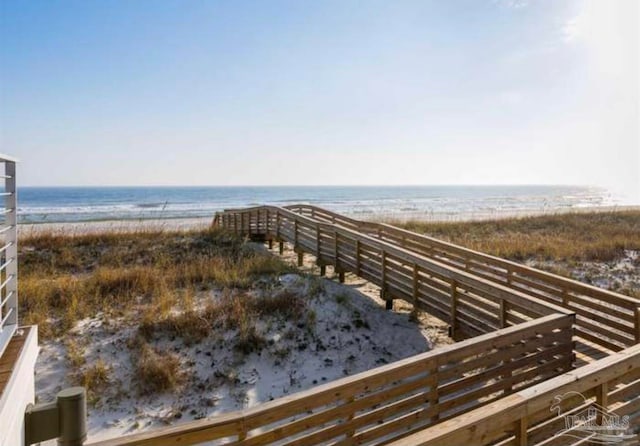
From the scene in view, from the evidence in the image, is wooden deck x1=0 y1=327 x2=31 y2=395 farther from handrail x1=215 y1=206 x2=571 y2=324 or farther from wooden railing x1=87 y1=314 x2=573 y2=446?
handrail x1=215 y1=206 x2=571 y2=324

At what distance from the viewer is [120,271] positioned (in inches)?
347

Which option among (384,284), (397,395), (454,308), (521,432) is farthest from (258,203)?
(521,432)

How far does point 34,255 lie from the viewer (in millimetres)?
11945

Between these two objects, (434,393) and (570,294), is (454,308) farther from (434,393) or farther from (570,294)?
(434,393)

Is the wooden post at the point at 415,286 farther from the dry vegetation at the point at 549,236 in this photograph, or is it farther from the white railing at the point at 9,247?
the dry vegetation at the point at 549,236

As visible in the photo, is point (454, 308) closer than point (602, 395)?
No

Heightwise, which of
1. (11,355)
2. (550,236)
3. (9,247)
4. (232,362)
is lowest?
(232,362)

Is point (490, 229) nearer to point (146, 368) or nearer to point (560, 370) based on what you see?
point (560, 370)

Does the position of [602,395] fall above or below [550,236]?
below

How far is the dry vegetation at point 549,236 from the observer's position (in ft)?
39.6

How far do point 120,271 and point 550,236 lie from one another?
52.7ft

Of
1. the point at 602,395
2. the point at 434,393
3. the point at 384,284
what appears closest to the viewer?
the point at 602,395

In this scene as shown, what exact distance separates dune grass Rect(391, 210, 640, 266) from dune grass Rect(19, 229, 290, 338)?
26.7 feet

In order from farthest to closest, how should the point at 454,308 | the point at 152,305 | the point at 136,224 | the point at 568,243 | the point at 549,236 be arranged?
1. the point at 136,224
2. the point at 549,236
3. the point at 568,243
4. the point at 152,305
5. the point at 454,308
